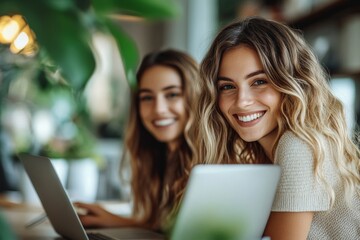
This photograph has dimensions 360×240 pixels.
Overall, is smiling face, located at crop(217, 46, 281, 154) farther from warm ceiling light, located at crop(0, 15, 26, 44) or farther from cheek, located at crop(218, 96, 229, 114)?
warm ceiling light, located at crop(0, 15, 26, 44)

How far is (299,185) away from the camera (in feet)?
3.99

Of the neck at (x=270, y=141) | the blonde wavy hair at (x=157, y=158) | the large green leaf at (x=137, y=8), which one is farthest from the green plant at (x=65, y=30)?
the blonde wavy hair at (x=157, y=158)

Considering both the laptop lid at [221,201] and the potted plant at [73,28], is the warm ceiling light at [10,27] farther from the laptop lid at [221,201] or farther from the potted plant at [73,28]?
the laptop lid at [221,201]

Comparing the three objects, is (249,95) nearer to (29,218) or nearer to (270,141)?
(270,141)

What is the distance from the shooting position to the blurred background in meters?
0.49

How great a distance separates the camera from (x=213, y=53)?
1.51 meters

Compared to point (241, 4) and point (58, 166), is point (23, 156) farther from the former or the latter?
point (241, 4)

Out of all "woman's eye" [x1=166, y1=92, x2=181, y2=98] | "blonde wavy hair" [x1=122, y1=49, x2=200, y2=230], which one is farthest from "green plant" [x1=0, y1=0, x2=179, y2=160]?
"woman's eye" [x1=166, y1=92, x2=181, y2=98]

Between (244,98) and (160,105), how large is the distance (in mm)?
717

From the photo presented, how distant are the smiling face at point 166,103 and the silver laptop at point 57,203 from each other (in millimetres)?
497

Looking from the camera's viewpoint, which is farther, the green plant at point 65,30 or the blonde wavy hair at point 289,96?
the blonde wavy hair at point 289,96

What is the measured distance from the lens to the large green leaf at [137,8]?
1.76 feet

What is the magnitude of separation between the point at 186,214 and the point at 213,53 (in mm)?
675

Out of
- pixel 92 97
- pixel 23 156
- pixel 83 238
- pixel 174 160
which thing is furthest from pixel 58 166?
pixel 92 97
